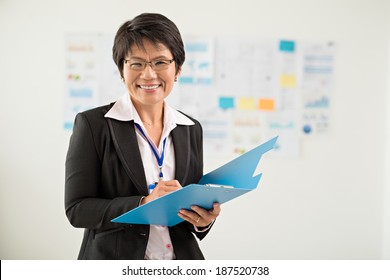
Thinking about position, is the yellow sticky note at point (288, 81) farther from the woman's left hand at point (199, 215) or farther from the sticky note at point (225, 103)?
the woman's left hand at point (199, 215)

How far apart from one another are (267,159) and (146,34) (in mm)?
2599

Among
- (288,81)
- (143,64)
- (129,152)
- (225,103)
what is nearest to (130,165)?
(129,152)

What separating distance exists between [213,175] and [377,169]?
9.45ft

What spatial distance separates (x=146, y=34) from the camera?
1.26 metres

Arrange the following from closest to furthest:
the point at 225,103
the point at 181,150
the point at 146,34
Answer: the point at 146,34 < the point at 181,150 < the point at 225,103

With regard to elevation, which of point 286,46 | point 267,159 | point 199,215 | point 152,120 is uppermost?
point 286,46

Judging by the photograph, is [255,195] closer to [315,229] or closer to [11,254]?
[315,229]

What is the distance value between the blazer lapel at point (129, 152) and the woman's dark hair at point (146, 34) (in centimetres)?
19

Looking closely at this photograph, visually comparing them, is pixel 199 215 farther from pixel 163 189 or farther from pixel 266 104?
pixel 266 104

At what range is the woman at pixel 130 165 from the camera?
1236 mm

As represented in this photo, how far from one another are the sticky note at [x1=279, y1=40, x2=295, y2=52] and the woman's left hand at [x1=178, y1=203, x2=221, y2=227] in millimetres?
2674

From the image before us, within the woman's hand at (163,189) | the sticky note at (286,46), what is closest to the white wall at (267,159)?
the sticky note at (286,46)

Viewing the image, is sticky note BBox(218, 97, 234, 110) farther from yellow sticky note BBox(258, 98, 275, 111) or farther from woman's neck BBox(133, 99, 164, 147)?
woman's neck BBox(133, 99, 164, 147)
